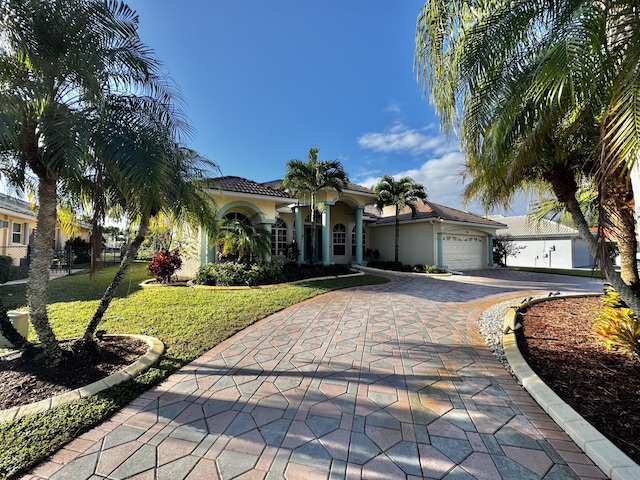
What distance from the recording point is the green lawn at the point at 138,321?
2.98m

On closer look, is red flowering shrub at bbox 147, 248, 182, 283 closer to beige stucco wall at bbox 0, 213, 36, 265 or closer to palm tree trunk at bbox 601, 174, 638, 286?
beige stucco wall at bbox 0, 213, 36, 265

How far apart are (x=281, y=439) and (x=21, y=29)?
248 inches

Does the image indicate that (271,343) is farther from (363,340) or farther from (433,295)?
(433,295)

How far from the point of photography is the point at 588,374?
4270 mm

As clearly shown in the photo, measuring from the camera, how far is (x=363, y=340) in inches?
236

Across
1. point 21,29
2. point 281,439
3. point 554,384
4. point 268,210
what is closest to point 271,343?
point 281,439

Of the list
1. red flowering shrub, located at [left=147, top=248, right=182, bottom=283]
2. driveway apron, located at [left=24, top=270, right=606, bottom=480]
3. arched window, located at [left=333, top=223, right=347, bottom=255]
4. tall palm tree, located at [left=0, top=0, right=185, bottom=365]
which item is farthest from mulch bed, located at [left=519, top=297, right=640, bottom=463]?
arched window, located at [left=333, top=223, right=347, bottom=255]

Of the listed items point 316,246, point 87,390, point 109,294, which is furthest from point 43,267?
point 316,246

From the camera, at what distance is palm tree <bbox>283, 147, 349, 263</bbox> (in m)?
15.2

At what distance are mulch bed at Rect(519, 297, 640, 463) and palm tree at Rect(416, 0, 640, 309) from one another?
50.5 inches

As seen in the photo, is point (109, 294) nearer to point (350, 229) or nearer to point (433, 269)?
point (433, 269)

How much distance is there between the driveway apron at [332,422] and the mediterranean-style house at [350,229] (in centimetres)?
1051

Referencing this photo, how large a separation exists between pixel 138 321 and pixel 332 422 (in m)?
6.30

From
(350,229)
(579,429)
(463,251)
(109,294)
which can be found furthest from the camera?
(350,229)
